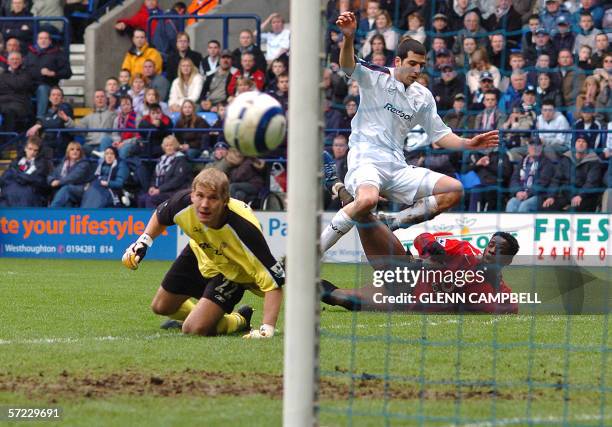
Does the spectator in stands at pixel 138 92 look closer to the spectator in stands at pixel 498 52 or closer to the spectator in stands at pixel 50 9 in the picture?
the spectator in stands at pixel 50 9

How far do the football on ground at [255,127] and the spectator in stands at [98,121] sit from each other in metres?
14.0

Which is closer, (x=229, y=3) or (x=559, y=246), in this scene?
(x=559, y=246)

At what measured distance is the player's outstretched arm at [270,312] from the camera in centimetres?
858

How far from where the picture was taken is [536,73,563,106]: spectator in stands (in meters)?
15.5

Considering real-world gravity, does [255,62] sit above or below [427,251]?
above

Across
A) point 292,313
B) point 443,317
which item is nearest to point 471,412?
point 292,313

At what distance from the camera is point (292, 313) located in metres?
5.50

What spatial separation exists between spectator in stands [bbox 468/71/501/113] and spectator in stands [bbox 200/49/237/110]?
203 inches

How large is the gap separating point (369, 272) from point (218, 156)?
7457mm

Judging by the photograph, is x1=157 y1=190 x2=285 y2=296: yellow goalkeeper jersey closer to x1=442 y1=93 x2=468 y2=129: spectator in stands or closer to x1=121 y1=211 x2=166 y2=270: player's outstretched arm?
x1=121 y1=211 x2=166 y2=270: player's outstretched arm

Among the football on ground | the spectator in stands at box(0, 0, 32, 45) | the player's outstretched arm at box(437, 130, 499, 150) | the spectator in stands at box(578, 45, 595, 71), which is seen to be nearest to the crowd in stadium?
the spectator in stands at box(578, 45, 595, 71)

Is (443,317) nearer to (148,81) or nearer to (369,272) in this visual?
(369,272)

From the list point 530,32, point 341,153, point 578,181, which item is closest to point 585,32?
point 530,32

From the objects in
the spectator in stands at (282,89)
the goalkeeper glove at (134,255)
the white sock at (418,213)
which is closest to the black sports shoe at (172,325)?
the goalkeeper glove at (134,255)
